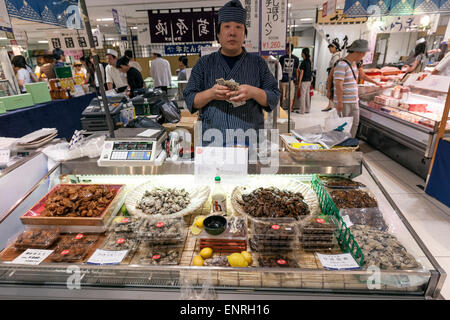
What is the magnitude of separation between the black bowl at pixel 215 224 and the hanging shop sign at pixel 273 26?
11.1 feet

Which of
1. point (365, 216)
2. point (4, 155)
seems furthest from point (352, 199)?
point (4, 155)

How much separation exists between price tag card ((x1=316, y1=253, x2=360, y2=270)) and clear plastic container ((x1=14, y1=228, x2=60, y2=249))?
151cm

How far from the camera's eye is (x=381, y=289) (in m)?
1.19

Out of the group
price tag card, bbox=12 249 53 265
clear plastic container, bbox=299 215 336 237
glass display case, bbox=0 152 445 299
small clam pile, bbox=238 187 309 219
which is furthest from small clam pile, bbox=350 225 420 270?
price tag card, bbox=12 249 53 265

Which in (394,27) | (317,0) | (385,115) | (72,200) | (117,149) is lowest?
(385,115)

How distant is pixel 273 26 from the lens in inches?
152

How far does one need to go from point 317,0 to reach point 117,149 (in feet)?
33.3

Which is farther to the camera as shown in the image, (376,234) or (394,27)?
(394,27)

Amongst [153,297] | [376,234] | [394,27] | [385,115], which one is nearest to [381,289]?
[376,234]

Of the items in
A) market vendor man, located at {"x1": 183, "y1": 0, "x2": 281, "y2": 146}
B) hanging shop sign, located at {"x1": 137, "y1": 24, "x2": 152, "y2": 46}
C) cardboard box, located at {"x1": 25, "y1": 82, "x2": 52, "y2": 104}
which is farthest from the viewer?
hanging shop sign, located at {"x1": 137, "y1": 24, "x2": 152, "y2": 46}

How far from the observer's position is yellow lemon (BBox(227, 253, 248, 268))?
48.8 inches

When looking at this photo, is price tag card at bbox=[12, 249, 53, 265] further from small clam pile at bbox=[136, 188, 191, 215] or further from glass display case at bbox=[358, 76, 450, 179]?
glass display case at bbox=[358, 76, 450, 179]
